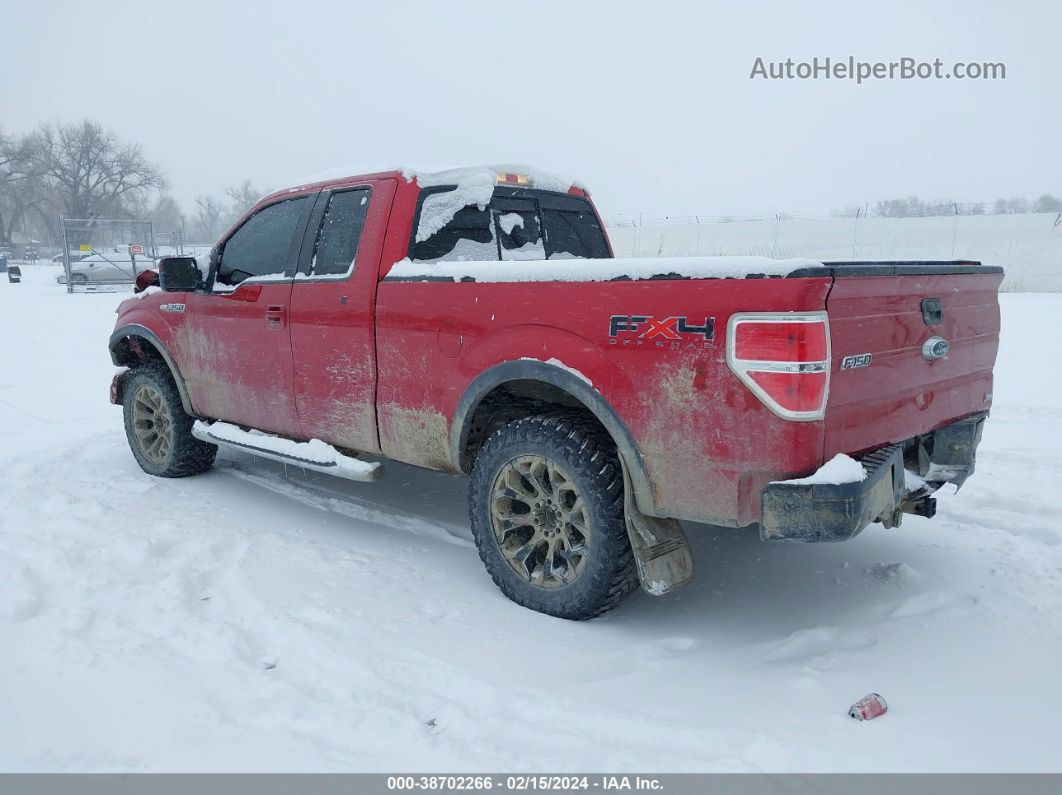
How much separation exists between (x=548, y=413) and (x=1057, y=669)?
2.26m

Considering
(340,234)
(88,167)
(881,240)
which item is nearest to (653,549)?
(340,234)

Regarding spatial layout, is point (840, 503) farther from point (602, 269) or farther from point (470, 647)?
point (470, 647)

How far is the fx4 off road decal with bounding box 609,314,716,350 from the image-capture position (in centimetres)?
270

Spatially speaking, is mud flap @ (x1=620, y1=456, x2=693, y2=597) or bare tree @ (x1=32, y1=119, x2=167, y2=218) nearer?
mud flap @ (x1=620, y1=456, x2=693, y2=597)

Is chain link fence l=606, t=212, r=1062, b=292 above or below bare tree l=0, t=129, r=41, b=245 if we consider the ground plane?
below

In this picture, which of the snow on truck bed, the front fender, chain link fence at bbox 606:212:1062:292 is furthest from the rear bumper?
chain link fence at bbox 606:212:1062:292

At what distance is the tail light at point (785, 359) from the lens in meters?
2.51

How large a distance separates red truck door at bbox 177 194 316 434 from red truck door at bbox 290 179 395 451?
0.43 ft

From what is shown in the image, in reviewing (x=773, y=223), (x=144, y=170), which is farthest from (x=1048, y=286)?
(x=144, y=170)

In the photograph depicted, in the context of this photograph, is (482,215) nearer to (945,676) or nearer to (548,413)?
(548,413)

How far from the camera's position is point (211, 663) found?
2.91m

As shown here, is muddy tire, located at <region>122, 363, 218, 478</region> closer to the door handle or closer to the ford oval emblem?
the door handle

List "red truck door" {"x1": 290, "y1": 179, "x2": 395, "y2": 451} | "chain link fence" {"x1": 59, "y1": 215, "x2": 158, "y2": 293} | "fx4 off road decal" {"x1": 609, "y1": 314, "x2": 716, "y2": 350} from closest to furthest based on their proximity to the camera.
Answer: "fx4 off road decal" {"x1": 609, "y1": 314, "x2": 716, "y2": 350}
"red truck door" {"x1": 290, "y1": 179, "x2": 395, "y2": 451}
"chain link fence" {"x1": 59, "y1": 215, "x2": 158, "y2": 293}

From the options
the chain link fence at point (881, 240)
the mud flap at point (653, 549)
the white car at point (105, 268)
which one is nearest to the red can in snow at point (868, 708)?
the mud flap at point (653, 549)
